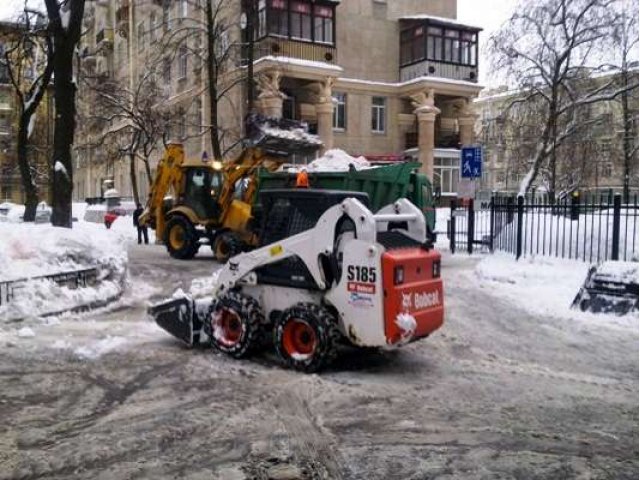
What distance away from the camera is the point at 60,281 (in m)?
11.2

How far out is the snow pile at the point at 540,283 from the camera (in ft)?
37.0

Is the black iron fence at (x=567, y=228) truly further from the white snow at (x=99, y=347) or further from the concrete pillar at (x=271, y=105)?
the concrete pillar at (x=271, y=105)

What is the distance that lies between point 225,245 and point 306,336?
10.1 meters

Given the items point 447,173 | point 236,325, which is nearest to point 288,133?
point 236,325

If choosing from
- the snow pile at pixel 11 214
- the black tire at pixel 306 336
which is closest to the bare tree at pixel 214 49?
the snow pile at pixel 11 214

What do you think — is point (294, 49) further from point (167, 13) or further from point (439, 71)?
point (439, 71)

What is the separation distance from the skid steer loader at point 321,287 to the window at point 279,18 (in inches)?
1125

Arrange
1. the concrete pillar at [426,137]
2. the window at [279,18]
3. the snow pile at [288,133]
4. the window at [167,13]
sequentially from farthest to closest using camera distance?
the concrete pillar at [426,137], the window at [279,18], the window at [167,13], the snow pile at [288,133]

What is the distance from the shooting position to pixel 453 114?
4353 cm

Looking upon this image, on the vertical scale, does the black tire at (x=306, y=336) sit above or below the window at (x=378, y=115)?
below

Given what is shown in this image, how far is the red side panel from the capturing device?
7.11m

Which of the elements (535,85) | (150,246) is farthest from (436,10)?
(150,246)

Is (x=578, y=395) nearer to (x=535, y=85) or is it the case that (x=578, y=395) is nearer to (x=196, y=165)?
(x=196, y=165)

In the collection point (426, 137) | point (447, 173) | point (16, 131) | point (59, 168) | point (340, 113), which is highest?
point (340, 113)
